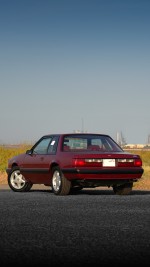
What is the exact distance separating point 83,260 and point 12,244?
52.6 inches

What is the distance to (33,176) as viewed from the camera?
16.5 meters

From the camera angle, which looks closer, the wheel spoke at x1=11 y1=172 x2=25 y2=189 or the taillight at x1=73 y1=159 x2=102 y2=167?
the taillight at x1=73 y1=159 x2=102 y2=167

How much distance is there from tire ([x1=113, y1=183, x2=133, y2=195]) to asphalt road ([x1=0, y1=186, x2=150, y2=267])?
167cm

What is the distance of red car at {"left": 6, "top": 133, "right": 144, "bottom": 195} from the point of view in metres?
15.1

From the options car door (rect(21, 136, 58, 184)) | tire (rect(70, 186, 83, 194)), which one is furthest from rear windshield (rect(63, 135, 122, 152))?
tire (rect(70, 186, 83, 194))

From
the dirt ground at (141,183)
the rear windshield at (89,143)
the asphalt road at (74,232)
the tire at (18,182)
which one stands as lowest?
the asphalt road at (74,232)

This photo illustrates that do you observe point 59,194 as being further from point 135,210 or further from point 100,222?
point 100,222

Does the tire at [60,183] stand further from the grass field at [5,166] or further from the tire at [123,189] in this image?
the grass field at [5,166]

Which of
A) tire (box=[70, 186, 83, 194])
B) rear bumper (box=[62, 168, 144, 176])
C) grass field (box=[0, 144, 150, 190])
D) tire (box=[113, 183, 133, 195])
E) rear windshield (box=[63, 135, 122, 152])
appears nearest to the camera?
rear bumper (box=[62, 168, 144, 176])

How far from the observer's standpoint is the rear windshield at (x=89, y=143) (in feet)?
52.4

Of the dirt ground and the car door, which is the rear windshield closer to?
the car door

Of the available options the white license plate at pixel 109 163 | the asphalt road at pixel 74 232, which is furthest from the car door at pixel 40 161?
the asphalt road at pixel 74 232

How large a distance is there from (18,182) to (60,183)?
2229 mm

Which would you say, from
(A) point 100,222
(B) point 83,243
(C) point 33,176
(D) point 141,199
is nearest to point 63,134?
(C) point 33,176
